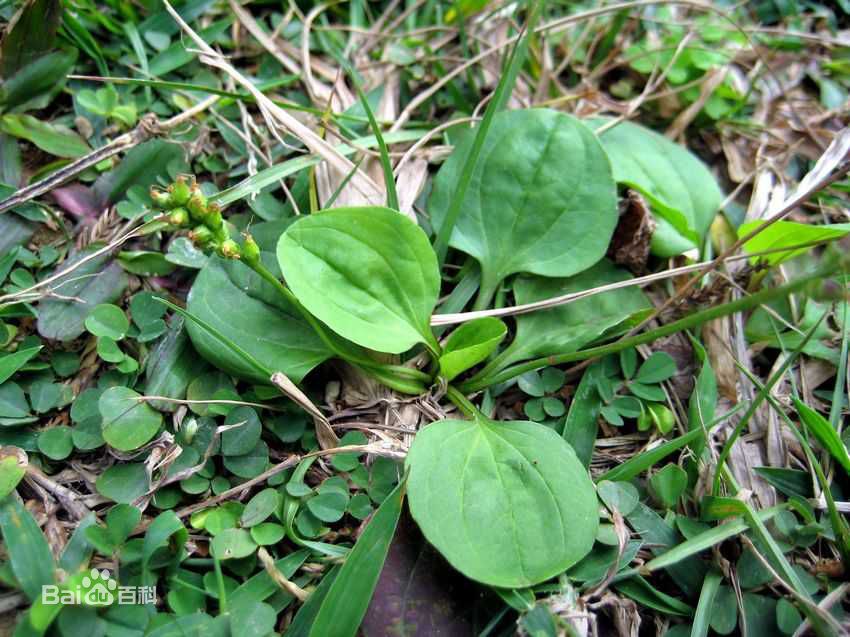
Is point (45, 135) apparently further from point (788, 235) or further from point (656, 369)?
point (788, 235)

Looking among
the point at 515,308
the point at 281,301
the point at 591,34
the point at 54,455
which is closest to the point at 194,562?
the point at 54,455

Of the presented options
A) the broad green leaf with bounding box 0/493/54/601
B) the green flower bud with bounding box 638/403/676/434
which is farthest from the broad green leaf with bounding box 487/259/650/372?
the broad green leaf with bounding box 0/493/54/601

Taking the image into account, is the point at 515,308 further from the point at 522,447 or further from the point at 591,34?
the point at 591,34

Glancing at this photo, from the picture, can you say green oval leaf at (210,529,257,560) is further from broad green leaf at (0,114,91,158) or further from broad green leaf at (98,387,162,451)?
broad green leaf at (0,114,91,158)

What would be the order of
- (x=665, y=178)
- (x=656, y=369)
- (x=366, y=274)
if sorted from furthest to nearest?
(x=665, y=178) < (x=656, y=369) < (x=366, y=274)

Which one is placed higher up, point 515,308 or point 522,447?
point 515,308

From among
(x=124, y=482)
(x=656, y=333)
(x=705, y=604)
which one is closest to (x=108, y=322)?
(x=124, y=482)

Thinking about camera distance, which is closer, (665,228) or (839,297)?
(839,297)

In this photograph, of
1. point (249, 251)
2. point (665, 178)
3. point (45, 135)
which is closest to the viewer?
point (249, 251)
